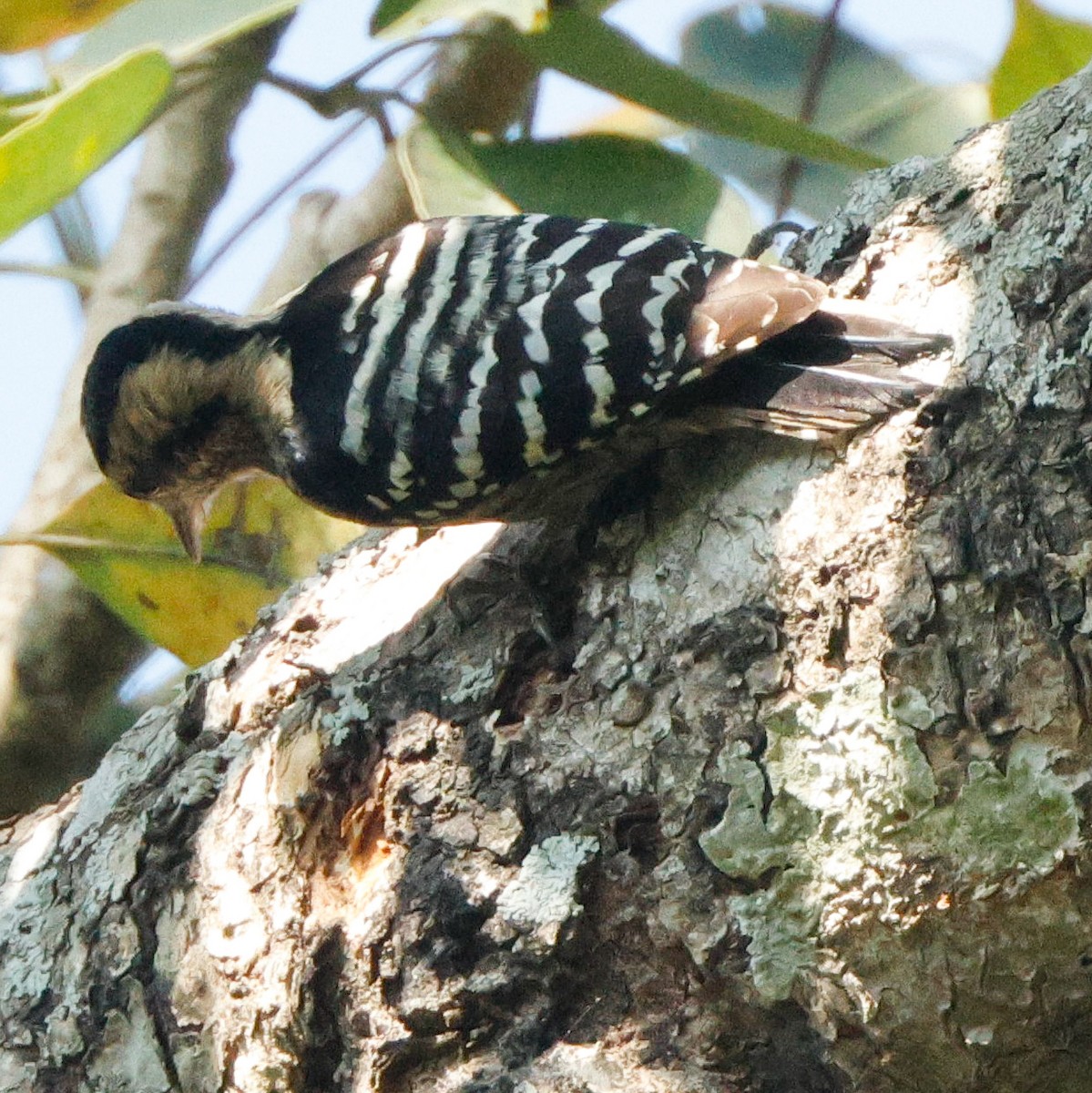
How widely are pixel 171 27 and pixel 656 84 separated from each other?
971 mm

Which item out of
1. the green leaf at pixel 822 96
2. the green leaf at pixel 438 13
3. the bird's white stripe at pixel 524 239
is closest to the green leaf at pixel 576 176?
the green leaf at pixel 438 13

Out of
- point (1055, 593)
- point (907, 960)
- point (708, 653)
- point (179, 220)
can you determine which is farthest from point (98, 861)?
point (179, 220)

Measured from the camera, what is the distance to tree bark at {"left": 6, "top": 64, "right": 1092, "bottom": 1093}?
1366mm

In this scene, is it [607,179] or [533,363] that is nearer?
[533,363]

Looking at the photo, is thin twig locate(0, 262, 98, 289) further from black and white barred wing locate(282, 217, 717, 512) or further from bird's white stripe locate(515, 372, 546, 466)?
bird's white stripe locate(515, 372, 546, 466)

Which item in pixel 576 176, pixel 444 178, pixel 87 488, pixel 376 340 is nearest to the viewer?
pixel 376 340

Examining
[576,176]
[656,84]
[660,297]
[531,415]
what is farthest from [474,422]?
[656,84]

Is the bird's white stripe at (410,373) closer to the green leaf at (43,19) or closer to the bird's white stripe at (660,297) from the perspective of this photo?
the bird's white stripe at (660,297)

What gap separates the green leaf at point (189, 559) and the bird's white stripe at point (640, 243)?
978mm

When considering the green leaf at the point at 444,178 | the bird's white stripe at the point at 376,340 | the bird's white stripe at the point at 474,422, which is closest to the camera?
the bird's white stripe at the point at 474,422

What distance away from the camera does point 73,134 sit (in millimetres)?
1981

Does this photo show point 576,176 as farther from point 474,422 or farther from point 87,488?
point 87,488

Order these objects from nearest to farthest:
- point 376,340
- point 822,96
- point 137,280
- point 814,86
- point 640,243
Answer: point 640,243, point 376,340, point 137,280, point 814,86, point 822,96

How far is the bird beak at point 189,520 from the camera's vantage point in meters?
2.49
